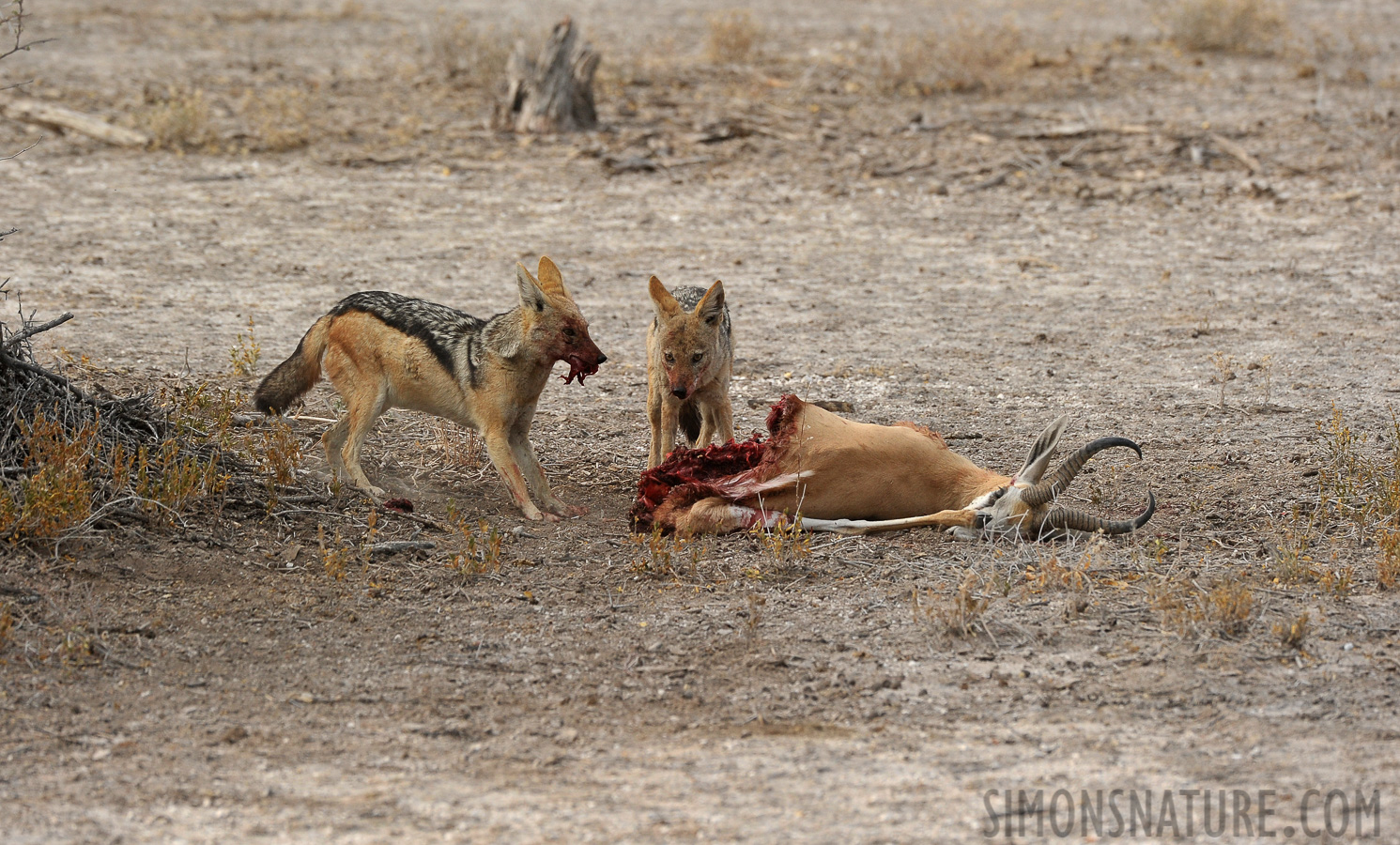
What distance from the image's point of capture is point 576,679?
4949 millimetres

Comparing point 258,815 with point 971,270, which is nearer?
point 258,815

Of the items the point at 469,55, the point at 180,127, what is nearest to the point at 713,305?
the point at 180,127

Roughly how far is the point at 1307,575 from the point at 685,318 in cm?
318

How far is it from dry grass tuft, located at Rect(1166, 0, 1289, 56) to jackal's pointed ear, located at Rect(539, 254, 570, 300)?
14185 mm

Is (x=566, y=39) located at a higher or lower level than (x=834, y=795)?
higher

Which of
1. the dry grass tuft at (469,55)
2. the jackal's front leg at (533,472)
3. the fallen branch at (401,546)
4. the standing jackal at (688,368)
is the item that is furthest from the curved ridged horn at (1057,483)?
the dry grass tuft at (469,55)

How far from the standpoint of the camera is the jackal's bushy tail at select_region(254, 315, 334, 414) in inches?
275

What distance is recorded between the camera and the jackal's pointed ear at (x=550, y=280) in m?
6.78

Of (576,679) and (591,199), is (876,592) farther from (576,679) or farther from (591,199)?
(591,199)

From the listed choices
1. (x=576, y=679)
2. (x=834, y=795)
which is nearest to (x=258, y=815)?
(x=576, y=679)

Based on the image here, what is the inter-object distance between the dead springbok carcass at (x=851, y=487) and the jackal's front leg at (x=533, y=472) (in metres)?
0.63

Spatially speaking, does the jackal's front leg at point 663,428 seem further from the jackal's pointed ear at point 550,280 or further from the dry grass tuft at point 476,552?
the dry grass tuft at point 476,552

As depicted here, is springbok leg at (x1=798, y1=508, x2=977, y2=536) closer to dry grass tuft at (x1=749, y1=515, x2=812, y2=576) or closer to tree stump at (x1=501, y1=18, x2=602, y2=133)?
dry grass tuft at (x1=749, y1=515, x2=812, y2=576)

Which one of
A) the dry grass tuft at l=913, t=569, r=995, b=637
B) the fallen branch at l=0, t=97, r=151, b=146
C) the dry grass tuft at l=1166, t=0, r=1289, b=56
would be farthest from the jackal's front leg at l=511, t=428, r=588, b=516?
the dry grass tuft at l=1166, t=0, r=1289, b=56
